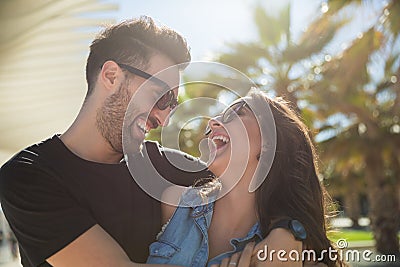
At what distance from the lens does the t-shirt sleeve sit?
1909mm

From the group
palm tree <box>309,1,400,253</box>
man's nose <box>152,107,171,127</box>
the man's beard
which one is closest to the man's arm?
the man's beard

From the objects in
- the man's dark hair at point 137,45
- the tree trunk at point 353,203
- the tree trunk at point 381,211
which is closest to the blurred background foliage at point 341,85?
the tree trunk at point 381,211

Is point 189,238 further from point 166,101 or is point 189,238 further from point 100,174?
point 166,101

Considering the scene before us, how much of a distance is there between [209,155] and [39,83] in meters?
3.66

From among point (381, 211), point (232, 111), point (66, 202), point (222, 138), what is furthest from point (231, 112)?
point (381, 211)

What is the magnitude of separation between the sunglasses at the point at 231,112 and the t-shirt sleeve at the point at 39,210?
0.65m

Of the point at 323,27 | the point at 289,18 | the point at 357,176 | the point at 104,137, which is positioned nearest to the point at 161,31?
the point at 104,137

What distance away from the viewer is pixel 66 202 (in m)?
1.98

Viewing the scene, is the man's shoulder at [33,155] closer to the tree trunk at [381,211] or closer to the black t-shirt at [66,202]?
the black t-shirt at [66,202]

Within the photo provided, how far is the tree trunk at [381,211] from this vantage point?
43.3ft

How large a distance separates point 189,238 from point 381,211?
12.2m

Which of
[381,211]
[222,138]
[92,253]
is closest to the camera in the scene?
[92,253]

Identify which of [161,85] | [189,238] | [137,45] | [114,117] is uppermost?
[137,45]

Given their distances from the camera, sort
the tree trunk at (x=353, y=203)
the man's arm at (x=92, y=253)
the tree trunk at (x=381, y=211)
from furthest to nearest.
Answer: the tree trunk at (x=353, y=203) → the tree trunk at (x=381, y=211) → the man's arm at (x=92, y=253)
